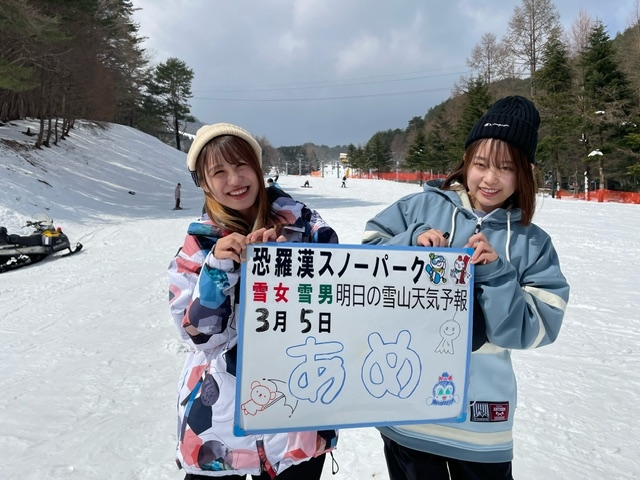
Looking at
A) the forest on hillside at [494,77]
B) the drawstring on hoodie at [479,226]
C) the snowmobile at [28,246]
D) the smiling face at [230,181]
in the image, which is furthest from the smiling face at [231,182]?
the forest on hillside at [494,77]

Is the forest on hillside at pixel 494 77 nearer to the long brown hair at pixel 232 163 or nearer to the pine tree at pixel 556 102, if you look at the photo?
the pine tree at pixel 556 102

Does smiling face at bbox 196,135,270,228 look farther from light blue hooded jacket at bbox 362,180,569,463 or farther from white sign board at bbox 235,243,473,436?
light blue hooded jacket at bbox 362,180,569,463

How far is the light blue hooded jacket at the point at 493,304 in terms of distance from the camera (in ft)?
4.79

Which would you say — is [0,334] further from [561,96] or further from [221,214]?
[561,96]

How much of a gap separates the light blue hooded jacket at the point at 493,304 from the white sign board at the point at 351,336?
86 mm

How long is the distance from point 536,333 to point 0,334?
5955 millimetres

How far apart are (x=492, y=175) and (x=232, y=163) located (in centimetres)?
102

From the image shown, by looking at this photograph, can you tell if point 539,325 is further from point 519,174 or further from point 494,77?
point 494,77

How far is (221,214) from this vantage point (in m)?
1.66


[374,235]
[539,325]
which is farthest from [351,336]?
[539,325]

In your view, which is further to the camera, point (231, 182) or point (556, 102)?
point (556, 102)

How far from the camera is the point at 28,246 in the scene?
30.4ft

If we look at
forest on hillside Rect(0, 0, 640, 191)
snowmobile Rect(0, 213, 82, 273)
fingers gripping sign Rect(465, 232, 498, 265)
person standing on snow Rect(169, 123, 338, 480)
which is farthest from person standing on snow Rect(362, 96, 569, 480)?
forest on hillside Rect(0, 0, 640, 191)

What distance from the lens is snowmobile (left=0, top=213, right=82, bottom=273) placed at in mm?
8969
